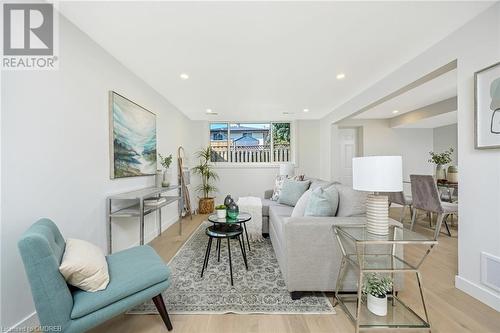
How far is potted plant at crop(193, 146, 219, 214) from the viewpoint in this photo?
494cm

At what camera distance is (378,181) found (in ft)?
4.76

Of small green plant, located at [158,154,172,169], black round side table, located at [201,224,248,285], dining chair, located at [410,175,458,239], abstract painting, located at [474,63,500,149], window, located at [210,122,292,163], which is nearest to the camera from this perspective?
abstract painting, located at [474,63,500,149]

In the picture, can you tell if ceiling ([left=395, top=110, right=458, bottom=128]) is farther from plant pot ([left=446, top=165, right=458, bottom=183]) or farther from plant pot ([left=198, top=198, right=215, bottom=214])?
plant pot ([left=198, top=198, right=215, bottom=214])

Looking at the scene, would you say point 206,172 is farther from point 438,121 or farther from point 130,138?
point 438,121

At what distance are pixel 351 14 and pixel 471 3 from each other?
865 mm

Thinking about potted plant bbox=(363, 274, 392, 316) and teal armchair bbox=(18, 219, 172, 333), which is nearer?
teal armchair bbox=(18, 219, 172, 333)

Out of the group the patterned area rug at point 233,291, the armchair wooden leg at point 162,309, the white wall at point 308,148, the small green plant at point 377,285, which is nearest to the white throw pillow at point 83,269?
the armchair wooden leg at point 162,309

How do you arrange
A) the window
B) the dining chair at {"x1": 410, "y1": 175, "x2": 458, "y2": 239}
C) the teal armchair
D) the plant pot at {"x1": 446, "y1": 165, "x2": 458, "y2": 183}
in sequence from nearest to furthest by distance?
1. the teal armchair
2. the dining chair at {"x1": 410, "y1": 175, "x2": 458, "y2": 239}
3. the plant pot at {"x1": 446, "y1": 165, "x2": 458, "y2": 183}
4. the window

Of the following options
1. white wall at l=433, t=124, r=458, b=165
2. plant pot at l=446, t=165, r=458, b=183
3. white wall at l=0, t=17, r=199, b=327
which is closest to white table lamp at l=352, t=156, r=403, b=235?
white wall at l=0, t=17, r=199, b=327

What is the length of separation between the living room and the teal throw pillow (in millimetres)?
20

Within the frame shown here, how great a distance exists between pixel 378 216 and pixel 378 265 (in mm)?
→ 339

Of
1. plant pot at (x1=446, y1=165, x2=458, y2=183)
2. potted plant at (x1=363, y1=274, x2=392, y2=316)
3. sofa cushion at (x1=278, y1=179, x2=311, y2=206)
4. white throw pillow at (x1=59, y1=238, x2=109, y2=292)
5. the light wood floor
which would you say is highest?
plant pot at (x1=446, y1=165, x2=458, y2=183)

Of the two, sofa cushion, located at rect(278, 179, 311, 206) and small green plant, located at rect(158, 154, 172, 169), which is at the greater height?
small green plant, located at rect(158, 154, 172, 169)

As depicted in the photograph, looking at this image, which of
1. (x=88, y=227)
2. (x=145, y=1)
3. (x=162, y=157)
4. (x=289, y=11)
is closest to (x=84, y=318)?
(x=88, y=227)
